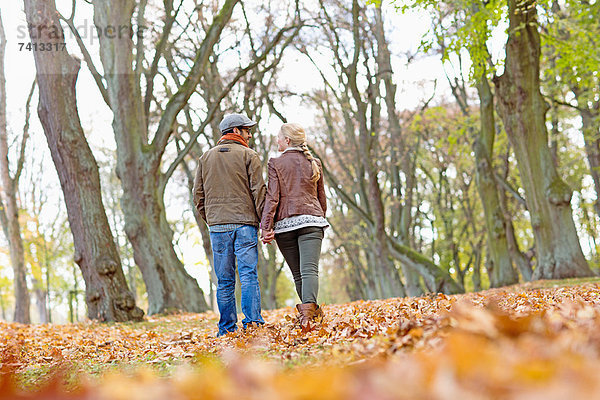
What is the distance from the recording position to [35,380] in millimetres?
4520

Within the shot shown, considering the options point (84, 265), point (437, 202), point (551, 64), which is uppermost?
point (551, 64)

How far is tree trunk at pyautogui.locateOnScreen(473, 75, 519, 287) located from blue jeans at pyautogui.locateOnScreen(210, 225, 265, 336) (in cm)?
1034

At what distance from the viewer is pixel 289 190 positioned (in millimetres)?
6152

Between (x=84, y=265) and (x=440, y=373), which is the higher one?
A: (x=84, y=265)

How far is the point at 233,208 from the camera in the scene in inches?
250

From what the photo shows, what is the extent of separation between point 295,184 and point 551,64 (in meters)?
16.9

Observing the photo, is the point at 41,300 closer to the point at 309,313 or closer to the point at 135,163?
→ the point at 135,163

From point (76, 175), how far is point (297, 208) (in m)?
6.30

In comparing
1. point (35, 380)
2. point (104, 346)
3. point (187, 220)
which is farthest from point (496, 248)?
point (187, 220)

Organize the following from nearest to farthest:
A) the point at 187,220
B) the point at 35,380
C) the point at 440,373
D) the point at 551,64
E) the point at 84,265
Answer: the point at 440,373, the point at 35,380, the point at 84,265, the point at 551,64, the point at 187,220

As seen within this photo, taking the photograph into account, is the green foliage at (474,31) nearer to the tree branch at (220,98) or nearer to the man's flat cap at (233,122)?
the tree branch at (220,98)

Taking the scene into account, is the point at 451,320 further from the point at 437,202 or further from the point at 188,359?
the point at 437,202

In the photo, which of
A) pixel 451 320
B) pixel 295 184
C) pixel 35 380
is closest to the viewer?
pixel 451 320

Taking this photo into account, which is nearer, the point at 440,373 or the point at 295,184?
the point at 440,373
